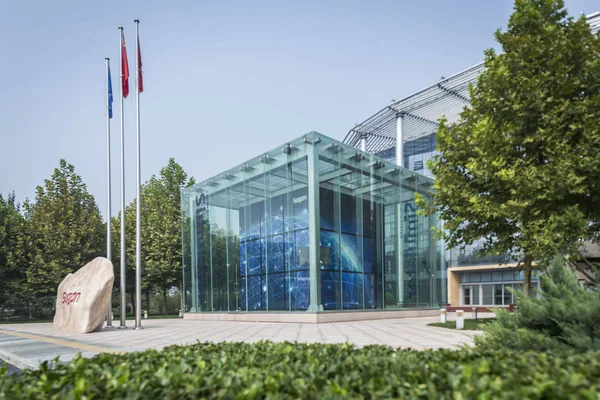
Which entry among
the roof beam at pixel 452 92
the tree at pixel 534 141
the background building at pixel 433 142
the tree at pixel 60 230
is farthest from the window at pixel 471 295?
the tree at pixel 60 230

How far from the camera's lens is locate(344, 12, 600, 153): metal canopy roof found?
39.5 meters

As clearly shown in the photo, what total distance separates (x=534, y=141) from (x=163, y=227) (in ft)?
106

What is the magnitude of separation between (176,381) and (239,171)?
26.0 m

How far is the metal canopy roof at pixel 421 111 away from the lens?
130ft

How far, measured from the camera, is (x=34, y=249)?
38.4 metres

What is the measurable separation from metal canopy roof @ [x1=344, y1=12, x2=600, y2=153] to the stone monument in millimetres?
25804

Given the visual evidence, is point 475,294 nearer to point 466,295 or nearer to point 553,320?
point 466,295

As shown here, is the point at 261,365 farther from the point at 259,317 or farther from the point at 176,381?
the point at 259,317

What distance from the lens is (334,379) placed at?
416 cm

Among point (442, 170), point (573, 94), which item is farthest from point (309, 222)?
point (573, 94)

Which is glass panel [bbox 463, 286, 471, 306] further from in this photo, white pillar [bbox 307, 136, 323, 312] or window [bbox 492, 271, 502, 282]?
white pillar [bbox 307, 136, 323, 312]

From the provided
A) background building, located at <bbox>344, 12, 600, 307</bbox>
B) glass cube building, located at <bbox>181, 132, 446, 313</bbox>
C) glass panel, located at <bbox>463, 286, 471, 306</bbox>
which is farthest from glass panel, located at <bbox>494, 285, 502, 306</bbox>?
glass cube building, located at <bbox>181, 132, 446, 313</bbox>

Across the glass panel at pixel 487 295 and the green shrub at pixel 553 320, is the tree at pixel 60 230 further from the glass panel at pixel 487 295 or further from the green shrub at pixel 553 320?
the green shrub at pixel 553 320

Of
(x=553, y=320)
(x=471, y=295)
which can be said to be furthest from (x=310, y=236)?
(x=471, y=295)
